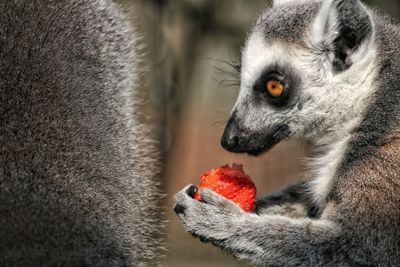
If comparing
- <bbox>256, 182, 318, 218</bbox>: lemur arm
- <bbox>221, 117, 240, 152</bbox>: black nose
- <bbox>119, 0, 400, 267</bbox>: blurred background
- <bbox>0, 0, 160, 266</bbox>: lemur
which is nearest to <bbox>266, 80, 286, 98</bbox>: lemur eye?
<bbox>221, 117, 240, 152</bbox>: black nose

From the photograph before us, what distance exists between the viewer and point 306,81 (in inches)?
138

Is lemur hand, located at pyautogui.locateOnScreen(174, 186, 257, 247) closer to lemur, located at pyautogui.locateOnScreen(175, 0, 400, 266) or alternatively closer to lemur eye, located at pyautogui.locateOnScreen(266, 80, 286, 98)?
lemur, located at pyautogui.locateOnScreen(175, 0, 400, 266)

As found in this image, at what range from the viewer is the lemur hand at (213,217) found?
10.8 ft

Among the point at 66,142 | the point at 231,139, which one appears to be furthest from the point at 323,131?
the point at 66,142

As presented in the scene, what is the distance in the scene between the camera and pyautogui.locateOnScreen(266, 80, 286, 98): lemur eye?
349 cm

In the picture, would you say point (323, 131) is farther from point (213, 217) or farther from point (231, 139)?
point (213, 217)

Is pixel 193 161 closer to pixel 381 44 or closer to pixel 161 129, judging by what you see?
pixel 161 129

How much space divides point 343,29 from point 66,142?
1.31 meters

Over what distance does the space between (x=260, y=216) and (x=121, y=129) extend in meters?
0.73

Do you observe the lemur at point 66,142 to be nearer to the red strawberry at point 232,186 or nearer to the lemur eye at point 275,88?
the red strawberry at point 232,186

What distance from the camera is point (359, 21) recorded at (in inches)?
134

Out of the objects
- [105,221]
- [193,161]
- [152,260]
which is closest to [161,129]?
[193,161]

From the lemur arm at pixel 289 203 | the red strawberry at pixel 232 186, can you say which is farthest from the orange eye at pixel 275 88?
the lemur arm at pixel 289 203

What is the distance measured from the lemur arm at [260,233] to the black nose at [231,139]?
0.22 metres
